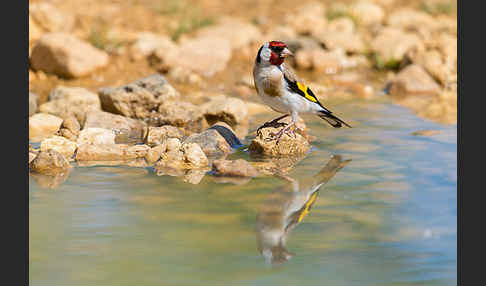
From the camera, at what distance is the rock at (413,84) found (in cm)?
1030

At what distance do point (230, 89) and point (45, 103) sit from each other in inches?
121

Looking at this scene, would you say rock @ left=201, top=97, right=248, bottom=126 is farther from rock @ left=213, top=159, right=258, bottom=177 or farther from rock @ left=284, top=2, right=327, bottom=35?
rock @ left=284, top=2, right=327, bottom=35

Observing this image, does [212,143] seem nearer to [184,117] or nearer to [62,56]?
[184,117]

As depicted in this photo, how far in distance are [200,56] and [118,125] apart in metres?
3.35

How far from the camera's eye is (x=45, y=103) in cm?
841

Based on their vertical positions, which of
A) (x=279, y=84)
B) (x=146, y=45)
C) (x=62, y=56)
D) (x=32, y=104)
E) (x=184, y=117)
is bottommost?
(x=184, y=117)

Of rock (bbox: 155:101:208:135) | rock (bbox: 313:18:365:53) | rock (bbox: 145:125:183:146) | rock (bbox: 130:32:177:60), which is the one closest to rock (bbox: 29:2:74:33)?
rock (bbox: 130:32:177:60)

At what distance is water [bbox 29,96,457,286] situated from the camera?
3.71m

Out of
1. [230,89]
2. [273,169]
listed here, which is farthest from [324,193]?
[230,89]

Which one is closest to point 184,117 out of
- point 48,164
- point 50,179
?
point 48,164

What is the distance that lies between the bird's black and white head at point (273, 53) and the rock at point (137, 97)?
229 centimetres

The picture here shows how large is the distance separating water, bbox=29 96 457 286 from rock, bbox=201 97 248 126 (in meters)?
1.52

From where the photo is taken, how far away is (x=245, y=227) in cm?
451

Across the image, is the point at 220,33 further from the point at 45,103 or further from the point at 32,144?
the point at 32,144
